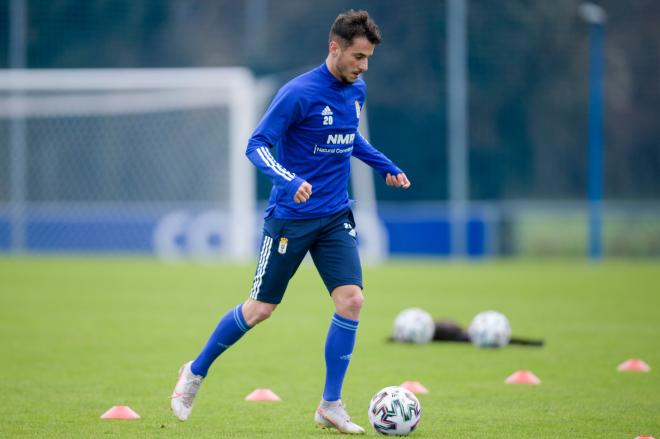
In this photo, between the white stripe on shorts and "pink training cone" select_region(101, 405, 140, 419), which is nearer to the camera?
the white stripe on shorts

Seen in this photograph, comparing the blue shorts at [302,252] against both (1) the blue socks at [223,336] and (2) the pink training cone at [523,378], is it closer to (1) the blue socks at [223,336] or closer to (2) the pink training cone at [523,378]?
(1) the blue socks at [223,336]

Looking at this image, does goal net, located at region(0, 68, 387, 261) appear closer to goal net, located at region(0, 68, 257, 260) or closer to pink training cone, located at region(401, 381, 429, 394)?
goal net, located at region(0, 68, 257, 260)

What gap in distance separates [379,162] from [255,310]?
1322 millimetres

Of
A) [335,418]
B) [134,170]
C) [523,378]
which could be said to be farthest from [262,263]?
[134,170]

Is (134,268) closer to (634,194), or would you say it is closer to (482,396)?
(482,396)

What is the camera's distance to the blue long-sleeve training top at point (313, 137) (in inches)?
263

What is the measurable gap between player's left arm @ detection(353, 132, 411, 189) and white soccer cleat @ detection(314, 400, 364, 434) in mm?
1530

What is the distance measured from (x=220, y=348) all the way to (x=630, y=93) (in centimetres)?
3104

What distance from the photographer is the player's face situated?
6.70m

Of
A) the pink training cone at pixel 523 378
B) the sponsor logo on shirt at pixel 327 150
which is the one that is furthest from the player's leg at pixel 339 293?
the pink training cone at pixel 523 378

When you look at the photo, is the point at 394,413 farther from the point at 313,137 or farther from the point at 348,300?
the point at 313,137

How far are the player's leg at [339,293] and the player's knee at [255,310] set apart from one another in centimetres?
41

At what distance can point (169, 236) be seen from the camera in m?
27.4

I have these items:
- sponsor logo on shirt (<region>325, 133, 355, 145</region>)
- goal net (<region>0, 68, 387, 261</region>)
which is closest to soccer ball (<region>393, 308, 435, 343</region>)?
sponsor logo on shirt (<region>325, 133, 355, 145</region>)
